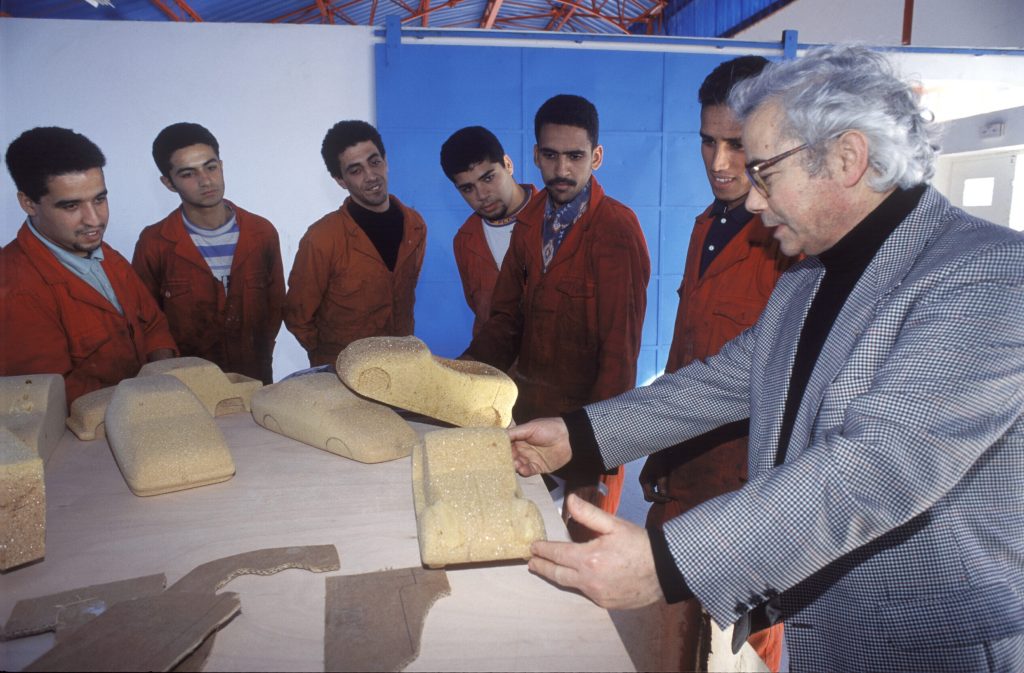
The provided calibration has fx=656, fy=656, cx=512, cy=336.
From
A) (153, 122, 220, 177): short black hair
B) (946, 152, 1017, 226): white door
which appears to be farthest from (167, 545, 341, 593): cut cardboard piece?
(946, 152, 1017, 226): white door

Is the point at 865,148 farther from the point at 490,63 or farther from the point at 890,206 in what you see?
the point at 490,63

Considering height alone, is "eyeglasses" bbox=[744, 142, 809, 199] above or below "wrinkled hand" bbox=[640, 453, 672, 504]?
above

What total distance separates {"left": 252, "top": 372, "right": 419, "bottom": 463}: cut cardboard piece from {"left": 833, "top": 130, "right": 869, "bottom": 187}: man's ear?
3.55 ft

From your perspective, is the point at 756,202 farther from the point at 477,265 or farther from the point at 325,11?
the point at 325,11

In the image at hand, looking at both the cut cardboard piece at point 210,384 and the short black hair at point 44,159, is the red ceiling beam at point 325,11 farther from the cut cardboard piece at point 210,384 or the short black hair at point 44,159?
the cut cardboard piece at point 210,384

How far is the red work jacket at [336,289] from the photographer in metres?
3.14

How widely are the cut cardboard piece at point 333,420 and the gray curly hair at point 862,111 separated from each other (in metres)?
1.07

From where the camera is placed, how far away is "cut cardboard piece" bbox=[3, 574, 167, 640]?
916 millimetres

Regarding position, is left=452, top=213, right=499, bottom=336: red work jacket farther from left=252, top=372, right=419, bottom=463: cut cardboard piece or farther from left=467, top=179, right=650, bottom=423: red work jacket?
left=252, top=372, right=419, bottom=463: cut cardboard piece

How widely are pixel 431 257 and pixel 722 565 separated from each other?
2.95 metres

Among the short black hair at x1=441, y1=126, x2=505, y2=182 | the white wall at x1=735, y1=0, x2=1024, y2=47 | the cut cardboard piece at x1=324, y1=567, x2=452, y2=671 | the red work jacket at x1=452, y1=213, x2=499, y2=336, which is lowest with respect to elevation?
the cut cardboard piece at x1=324, y1=567, x2=452, y2=671

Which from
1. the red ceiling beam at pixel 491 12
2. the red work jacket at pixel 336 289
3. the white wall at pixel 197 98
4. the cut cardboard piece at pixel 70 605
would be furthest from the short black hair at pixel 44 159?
the red ceiling beam at pixel 491 12

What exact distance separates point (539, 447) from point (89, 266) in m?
1.82

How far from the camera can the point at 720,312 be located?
2064mm
